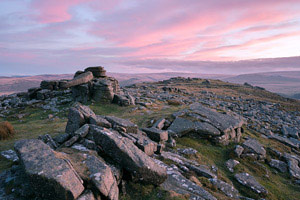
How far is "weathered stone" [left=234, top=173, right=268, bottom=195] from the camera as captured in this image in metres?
10.7

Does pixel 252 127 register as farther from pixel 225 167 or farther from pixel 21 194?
pixel 21 194

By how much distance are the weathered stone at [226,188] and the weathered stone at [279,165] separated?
7.31 meters

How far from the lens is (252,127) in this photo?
24109mm

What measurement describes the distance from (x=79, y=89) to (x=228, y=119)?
79.3 feet

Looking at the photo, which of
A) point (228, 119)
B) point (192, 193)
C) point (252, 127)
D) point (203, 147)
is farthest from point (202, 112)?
point (192, 193)

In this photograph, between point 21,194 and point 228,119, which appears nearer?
point 21,194

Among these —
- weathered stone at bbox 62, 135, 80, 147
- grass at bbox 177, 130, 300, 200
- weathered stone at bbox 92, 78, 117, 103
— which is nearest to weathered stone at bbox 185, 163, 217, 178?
grass at bbox 177, 130, 300, 200

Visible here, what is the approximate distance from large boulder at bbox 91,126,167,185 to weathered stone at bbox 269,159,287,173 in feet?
40.5

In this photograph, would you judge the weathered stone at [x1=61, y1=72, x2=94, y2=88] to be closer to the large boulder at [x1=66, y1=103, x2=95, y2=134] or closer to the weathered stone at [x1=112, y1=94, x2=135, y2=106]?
the weathered stone at [x1=112, y1=94, x2=135, y2=106]

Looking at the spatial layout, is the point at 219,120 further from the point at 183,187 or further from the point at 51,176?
the point at 51,176

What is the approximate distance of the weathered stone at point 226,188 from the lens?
966 cm

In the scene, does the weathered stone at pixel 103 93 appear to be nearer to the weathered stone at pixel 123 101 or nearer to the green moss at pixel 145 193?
the weathered stone at pixel 123 101

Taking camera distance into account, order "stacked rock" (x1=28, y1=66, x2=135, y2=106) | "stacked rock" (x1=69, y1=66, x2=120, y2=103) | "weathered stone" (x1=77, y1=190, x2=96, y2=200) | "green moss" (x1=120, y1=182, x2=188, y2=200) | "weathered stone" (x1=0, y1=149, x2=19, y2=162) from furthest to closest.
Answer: "stacked rock" (x1=69, y1=66, x2=120, y2=103) < "stacked rock" (x1=28, y1=66, x2=135, y2=106) < "weathered stone" (x1=0, y1=149, x2=19, y2=162) < "green moss" (x1=120, y1=182, x2=188, y2=200) < "weathered stone" (x1=77, y1=190, x2=96, y2=200)

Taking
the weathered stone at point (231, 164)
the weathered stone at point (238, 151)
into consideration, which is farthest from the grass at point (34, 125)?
the weathered stone at point (238, 151)
